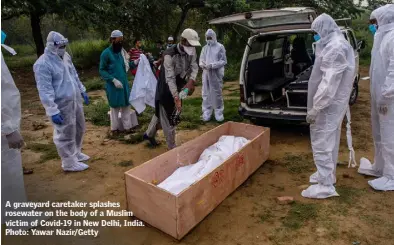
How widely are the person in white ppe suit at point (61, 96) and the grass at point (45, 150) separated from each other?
65cm

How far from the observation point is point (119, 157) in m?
5.05

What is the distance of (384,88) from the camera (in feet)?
11.6

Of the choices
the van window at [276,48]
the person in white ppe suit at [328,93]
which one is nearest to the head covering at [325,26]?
the person in white ppe suit at [328,93]

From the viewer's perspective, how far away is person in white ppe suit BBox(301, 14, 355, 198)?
3254mm

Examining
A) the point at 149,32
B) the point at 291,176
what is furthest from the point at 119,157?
the point at 149,32

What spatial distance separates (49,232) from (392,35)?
404 centimetres

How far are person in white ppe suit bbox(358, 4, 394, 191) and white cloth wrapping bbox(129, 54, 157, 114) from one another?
375 centimetres

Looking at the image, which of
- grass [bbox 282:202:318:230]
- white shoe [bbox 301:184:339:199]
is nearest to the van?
white shoe [bbox 301:184:339:199]

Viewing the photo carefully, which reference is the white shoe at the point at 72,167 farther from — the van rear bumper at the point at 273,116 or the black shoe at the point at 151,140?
the van rear bumper at the point at 273,116

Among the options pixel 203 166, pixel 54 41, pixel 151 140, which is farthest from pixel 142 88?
pixel 203 166

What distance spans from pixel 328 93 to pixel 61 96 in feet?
10.3

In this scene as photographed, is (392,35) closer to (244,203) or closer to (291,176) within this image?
(291,176)

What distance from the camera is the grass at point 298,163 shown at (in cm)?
440

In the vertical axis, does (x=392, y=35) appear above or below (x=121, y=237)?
above
